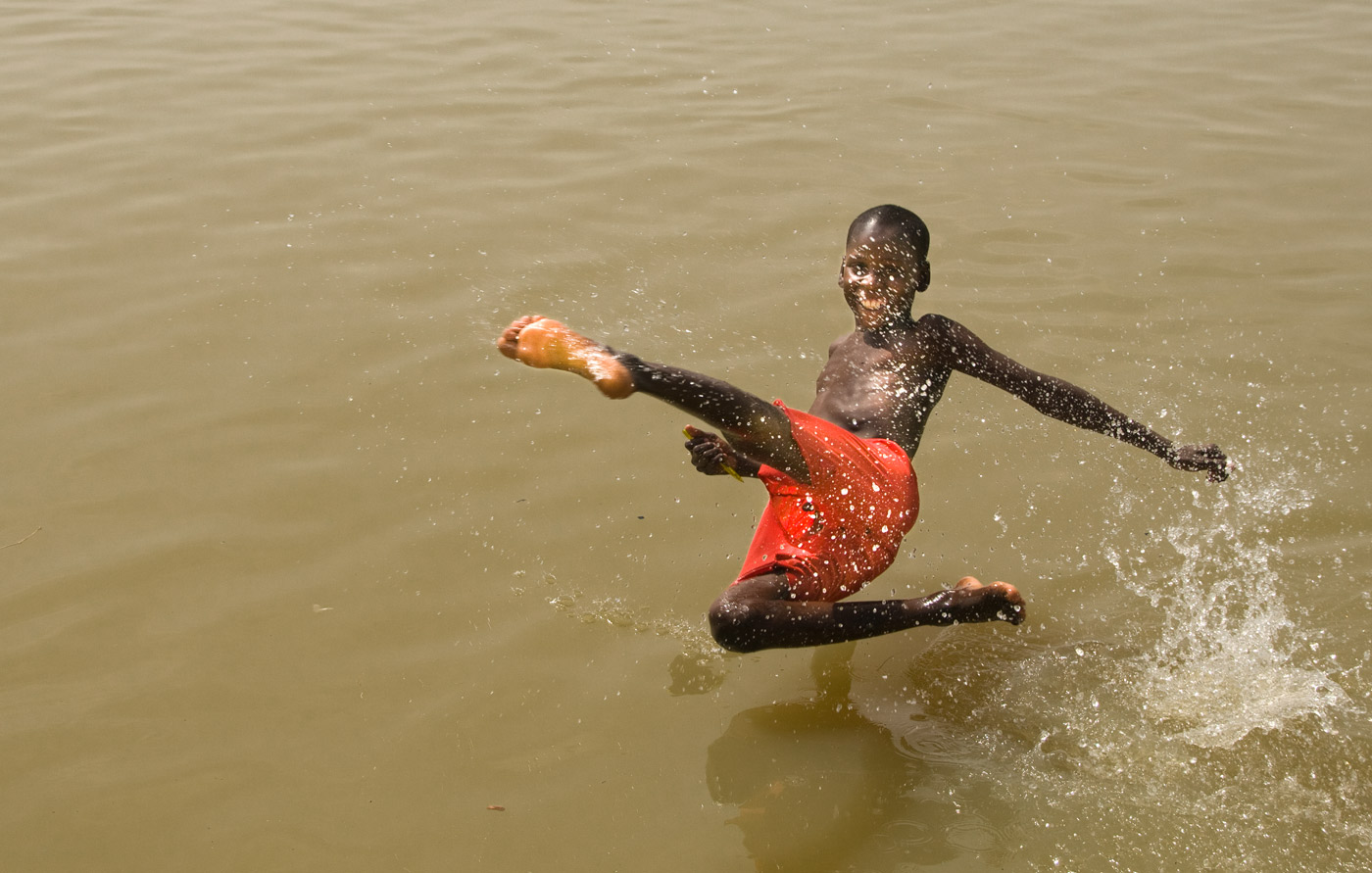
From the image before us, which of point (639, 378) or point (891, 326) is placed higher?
point (639, 378)

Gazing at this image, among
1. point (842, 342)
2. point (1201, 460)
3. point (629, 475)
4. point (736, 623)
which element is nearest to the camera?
point (736, 623)

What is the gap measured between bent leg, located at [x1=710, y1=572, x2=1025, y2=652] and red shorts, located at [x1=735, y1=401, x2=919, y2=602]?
70 millimetres

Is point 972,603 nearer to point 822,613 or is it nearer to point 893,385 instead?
point 822,613

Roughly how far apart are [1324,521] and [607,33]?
5851 millimetres

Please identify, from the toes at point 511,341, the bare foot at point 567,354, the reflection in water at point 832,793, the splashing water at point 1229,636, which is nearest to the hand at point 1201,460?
the splashing water at point 1229,636

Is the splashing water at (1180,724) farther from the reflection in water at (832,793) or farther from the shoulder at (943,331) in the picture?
→ the shoulder at (943,331)

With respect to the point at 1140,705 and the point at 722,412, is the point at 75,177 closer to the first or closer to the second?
the point at 722,412

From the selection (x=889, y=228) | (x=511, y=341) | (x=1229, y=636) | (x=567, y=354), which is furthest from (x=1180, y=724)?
(x=511, y=341)

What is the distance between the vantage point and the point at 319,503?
13.1 feet

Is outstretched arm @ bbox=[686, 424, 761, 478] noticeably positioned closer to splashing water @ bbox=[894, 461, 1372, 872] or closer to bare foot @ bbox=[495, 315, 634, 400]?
bare foot @ bbox=[495, 315, 634, 400]

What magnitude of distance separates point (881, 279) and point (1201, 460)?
1.06 meters

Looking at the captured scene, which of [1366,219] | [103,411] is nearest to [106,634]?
[103,411]

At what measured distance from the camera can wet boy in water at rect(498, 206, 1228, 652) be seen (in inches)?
109

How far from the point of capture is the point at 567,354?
8.84 ft
